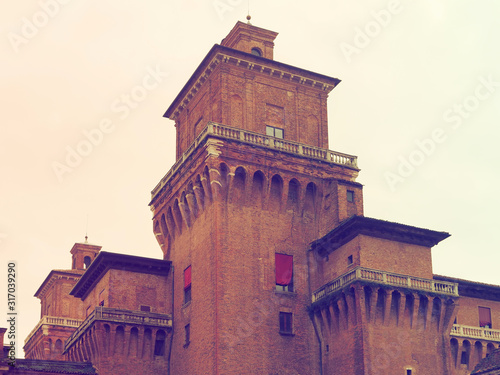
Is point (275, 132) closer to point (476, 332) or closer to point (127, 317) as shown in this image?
point (127, 317)

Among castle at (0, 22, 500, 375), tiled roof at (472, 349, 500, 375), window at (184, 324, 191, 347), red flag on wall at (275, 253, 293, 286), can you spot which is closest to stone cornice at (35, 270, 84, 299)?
castle at (0, 22, 500, 375)

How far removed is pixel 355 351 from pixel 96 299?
2103 cm

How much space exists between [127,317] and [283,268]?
11.2 meters

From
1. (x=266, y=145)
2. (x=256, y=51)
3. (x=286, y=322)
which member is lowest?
(x=286, y=322)

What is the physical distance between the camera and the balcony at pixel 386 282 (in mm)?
49406

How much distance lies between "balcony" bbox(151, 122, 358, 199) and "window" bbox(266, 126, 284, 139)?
6.82 feet

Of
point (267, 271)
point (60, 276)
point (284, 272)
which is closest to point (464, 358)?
point (284, 272)

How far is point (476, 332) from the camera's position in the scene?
56344 millimetres

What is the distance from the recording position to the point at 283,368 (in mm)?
50625

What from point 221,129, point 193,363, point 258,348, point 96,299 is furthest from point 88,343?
point 221,129

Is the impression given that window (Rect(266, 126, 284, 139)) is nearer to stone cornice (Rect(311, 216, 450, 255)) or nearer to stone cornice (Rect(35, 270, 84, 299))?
stone cornice (Rect(311, 216, 450, 255))

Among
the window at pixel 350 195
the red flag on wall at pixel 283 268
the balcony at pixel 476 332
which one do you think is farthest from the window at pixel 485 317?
the red flag on wall at pixel 283 268

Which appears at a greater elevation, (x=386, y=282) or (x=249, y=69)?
(x=249, y=69)

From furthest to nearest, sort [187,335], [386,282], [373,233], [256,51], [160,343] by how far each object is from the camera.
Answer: [256,51] < [160,343] < [187,335] < [373,233] < [386,282]
